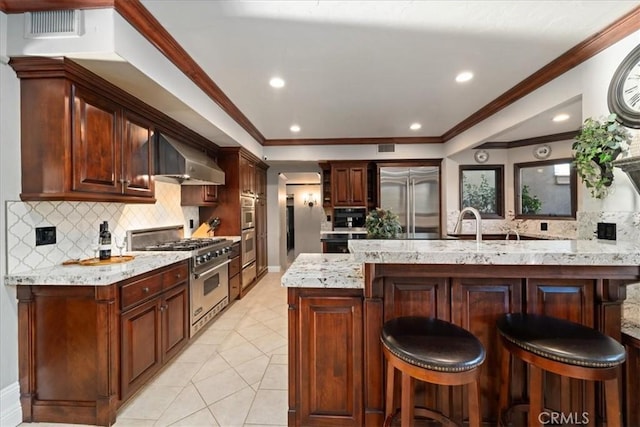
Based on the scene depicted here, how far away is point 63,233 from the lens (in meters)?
2.11

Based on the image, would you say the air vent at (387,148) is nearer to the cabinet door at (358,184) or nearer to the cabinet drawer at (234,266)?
the cabinet door at (358,184)

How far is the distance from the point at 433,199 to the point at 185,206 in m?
4.14

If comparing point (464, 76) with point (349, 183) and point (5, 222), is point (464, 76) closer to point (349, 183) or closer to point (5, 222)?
point (349, 183)

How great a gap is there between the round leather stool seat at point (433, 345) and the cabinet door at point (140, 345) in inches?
67.6

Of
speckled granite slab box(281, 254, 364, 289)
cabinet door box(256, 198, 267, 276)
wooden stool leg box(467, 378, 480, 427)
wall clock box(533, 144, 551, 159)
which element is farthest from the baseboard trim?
wall clock box(533, 144, 551, 159)

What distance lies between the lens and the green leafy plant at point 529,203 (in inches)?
179

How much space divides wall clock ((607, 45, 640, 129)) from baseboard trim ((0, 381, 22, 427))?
13.9 ft

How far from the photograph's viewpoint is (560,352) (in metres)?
1.20

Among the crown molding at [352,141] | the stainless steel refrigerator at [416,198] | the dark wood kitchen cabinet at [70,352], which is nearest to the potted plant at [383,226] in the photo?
the dark wood kitchen cabinet at [70,352]

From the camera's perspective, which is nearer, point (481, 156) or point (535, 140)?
point (535, 140)

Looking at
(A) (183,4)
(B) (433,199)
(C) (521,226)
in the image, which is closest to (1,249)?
(A) (183,4)

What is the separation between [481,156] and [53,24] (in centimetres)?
548

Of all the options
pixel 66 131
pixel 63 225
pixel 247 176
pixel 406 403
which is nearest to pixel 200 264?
pixel 63 225

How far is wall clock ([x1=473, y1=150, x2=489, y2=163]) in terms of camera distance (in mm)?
4875
